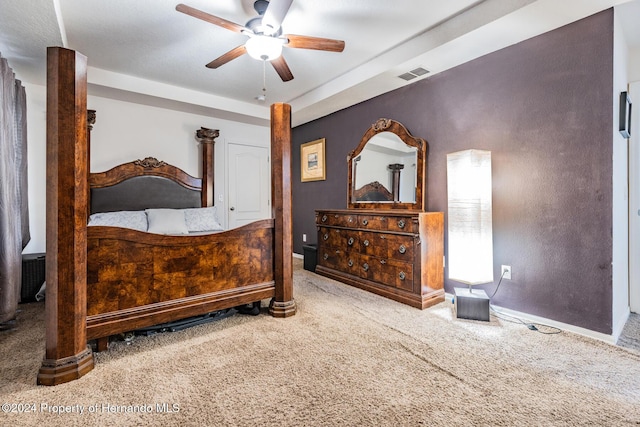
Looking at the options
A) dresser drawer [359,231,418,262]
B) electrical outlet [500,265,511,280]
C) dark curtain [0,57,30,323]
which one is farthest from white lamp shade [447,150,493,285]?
dark curtain [0,57,30,323]

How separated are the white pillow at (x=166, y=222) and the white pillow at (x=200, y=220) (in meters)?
0.12

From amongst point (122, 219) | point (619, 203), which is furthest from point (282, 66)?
point (619, 203)

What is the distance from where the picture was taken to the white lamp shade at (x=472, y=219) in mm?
2457

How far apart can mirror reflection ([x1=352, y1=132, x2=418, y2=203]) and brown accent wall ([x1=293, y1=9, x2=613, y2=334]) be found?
14.8 inches

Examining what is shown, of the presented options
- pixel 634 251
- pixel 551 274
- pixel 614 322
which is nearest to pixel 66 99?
pixel 551 274

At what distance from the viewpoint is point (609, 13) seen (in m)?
2.03

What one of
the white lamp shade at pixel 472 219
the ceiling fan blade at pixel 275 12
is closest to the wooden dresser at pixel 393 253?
the white lamp shade at pixel 472 219

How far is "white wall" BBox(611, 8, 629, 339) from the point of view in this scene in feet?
6.82

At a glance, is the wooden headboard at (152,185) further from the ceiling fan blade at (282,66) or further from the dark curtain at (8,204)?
the ceiling fan blade at (282,66)

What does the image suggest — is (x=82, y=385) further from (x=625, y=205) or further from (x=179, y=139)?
(x=625, y=205)

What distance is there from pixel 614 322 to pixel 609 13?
2.14 metres

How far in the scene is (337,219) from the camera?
3.68m

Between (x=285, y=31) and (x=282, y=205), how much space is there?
1638 mm

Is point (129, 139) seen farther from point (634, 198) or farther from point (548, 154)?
point (634, 198)
